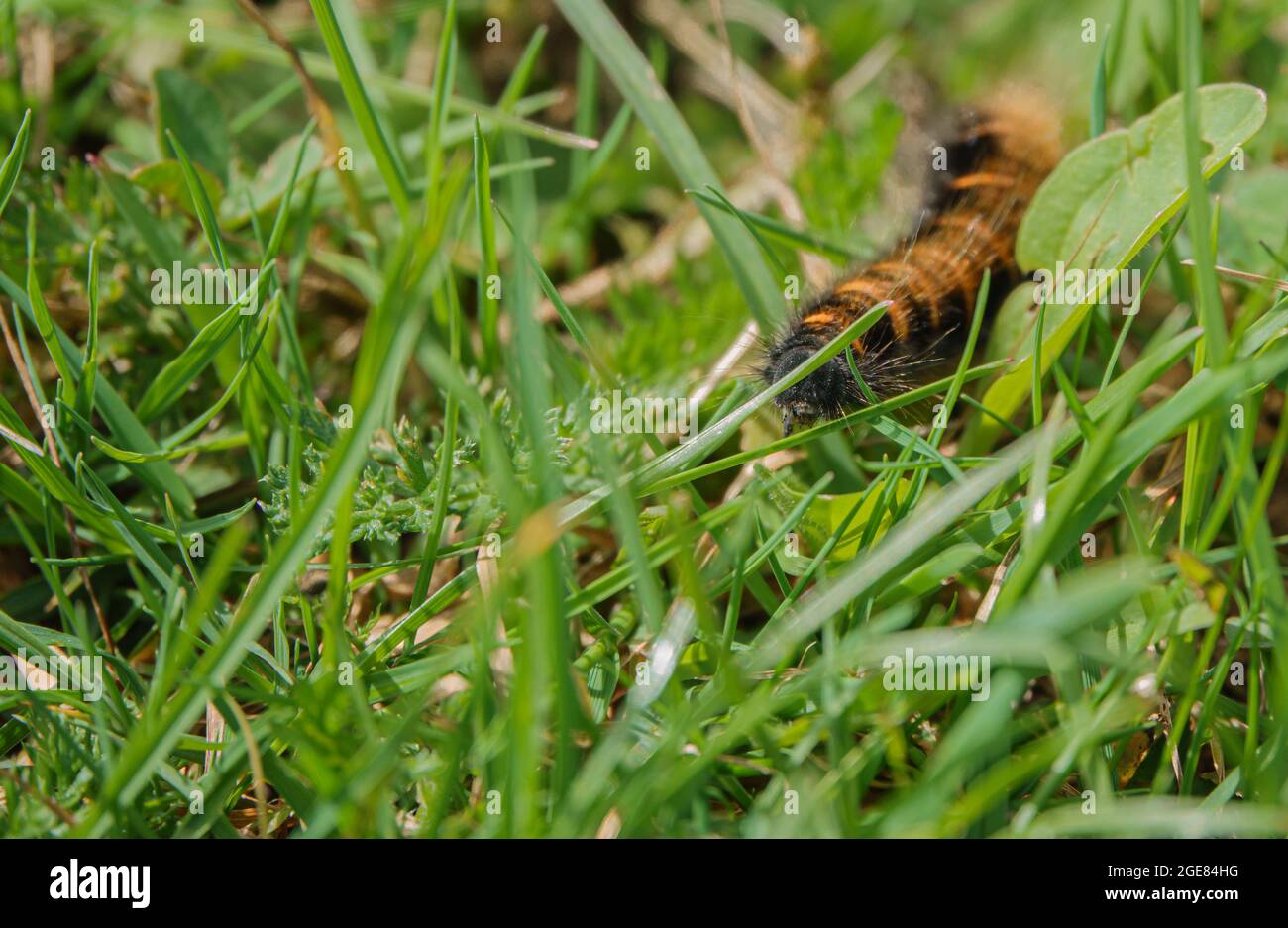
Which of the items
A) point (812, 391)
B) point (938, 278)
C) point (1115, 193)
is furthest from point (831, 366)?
point (1115, 193)

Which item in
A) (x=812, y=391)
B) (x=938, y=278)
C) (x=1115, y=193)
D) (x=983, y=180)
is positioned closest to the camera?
(x=812, y=391)

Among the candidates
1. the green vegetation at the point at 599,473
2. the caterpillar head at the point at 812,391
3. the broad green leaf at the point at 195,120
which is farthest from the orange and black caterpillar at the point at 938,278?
the broad green leaf at the point at 195,120

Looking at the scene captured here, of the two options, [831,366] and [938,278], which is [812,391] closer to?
[831,366]

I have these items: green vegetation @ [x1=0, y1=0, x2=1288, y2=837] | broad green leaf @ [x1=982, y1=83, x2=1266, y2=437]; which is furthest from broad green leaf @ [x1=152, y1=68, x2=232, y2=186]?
broad green leaf @ [x1=982, y1=83, x2=1266, y2=437]

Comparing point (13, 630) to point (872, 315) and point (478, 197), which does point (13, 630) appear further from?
point (872, 315)

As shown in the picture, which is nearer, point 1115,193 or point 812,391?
point 812,391

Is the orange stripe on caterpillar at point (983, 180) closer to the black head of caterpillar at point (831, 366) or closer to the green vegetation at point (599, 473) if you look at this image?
the green vegetation at point (599, 473)

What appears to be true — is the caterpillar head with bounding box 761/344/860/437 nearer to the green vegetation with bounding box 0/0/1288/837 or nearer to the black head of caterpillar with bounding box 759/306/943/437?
the black head of caterpillar with bounding box 759/306/943/437
